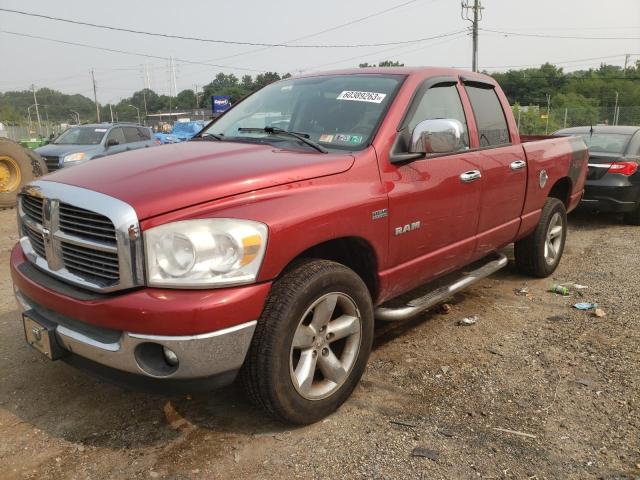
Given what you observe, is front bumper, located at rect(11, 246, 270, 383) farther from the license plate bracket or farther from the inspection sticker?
the inspection sticker

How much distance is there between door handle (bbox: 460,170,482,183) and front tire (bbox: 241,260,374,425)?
3.96ft

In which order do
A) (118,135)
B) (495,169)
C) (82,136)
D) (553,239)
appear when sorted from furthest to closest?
(118,135) → (82,136) → (553,239) → (495,169)

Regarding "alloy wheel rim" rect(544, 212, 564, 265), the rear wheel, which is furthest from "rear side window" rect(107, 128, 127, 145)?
"alloy wheel rim" rect(544, 212, 564, 265)

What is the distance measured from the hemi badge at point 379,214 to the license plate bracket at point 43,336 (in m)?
1.65

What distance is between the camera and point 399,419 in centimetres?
281

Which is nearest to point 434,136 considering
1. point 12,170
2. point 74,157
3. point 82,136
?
point 12,170

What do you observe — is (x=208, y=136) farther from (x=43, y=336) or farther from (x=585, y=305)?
(x=585, y=305)

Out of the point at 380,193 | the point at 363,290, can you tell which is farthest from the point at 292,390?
the point at 380,193

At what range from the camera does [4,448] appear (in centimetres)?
258

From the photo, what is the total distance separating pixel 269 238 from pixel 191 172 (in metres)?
0.53

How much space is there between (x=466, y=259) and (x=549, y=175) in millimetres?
1564

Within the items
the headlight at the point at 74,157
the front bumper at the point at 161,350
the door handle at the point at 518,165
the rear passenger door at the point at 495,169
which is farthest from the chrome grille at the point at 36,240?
the headlight at the point at 74,157

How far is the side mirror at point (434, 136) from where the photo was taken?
3016 mm

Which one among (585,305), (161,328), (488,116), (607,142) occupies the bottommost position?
(585,305)
